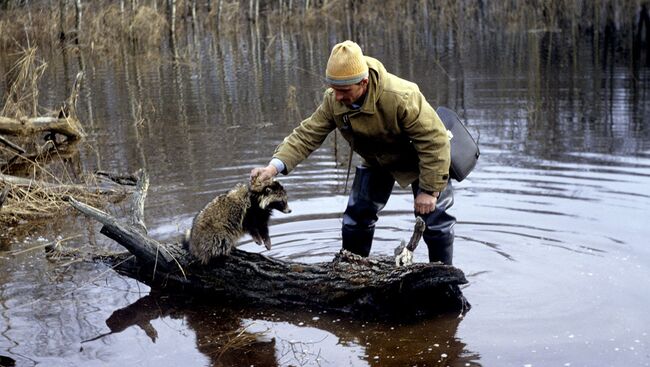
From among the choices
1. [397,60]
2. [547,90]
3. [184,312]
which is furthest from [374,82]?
[397,60]

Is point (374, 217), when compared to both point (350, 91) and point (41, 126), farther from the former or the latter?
point (41, 126)

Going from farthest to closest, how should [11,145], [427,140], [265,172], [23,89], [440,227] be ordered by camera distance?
[23,89], [11,145], [440,227], [265,172], [427,140]

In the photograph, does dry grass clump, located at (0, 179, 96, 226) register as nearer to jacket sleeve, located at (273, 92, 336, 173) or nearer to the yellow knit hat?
jacket sleeve, located at (273, 92, 336, 173)

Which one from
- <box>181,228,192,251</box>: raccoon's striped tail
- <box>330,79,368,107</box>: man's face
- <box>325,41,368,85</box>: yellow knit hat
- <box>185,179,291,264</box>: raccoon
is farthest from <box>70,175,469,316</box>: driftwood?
<box>325,41,368,85</box>: yellow knit hat

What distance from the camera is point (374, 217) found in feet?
22.0

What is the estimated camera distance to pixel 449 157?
595 centimetres

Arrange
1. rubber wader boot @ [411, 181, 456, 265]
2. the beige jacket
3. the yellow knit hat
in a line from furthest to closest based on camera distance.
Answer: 1. rubber wader boot @ [411, 181, 456, 265]
2. the beige jacket
3. the yellow knit hat

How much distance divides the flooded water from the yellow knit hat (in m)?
1.85

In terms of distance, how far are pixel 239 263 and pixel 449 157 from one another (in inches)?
72.7

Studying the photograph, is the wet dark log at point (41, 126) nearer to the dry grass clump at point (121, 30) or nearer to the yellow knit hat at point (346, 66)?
the yellow knit hat at point (346, 66)

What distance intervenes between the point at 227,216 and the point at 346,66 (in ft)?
5.21

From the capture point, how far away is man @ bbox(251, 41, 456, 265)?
5742 millimetres

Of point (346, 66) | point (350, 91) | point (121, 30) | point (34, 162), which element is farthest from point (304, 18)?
point (346, 66)

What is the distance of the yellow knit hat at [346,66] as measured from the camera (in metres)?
5.55
